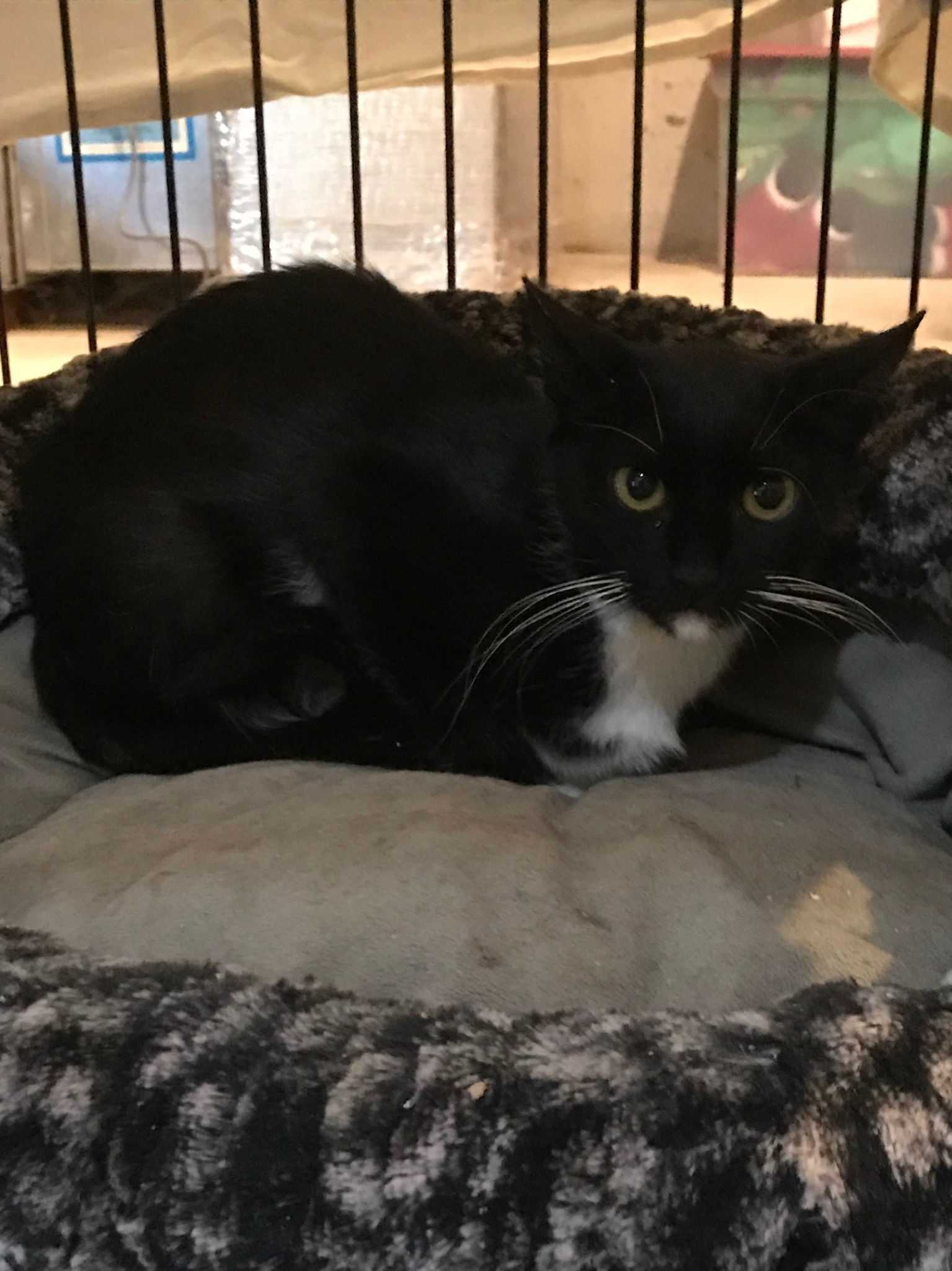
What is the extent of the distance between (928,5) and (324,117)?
180cm

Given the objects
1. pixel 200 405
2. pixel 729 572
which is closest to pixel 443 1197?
pixel 729 572

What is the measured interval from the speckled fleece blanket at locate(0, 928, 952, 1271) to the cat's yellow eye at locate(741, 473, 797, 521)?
0.40 metres

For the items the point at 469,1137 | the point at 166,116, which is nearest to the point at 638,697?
the point at 469,1137

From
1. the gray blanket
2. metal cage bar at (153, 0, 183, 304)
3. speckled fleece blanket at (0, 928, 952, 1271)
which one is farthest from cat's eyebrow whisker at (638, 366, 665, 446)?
metal cage bar at (153, 0, 183, 304)

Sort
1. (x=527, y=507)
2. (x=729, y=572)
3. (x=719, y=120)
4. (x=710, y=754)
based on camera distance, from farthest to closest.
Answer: (x=719, y=120) < (x=710, y=754) < (x=527, y=507) < (x=729, y=572)

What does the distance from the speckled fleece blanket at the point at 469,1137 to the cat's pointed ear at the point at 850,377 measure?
470mm

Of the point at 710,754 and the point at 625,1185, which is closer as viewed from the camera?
the point at 625,1185

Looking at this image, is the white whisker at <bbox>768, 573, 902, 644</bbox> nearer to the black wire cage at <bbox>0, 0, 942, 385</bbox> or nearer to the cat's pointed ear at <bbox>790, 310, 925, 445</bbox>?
the cat's pointed ear at <bbox>790, 310, 925, 445</bbox>

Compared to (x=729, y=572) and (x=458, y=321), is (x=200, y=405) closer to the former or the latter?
(x=458, y=321)

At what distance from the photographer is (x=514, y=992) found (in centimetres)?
73

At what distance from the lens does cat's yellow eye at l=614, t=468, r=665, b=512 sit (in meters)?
0.90

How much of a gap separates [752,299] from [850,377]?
1795mm

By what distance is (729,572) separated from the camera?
2.91ft

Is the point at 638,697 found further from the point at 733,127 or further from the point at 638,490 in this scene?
the point at 733,127
